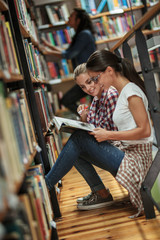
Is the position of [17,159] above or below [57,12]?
below

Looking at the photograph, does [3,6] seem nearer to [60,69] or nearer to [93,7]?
[60,69]

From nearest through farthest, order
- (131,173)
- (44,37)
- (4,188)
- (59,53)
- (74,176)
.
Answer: (4,188) < (131,173) < (74,176) < (59,53) < (44,37)

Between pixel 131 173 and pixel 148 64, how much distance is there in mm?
582

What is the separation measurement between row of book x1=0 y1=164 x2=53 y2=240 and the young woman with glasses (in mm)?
407

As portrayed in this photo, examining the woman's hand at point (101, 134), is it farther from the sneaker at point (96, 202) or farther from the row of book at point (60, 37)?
the row of book at point (60, 37)

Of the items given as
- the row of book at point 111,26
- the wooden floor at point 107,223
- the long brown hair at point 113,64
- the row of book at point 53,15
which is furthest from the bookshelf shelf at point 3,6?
the row of book at point 111,26

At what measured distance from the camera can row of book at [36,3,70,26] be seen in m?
4.01

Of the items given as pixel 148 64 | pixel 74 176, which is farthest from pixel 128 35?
pixel 74 176

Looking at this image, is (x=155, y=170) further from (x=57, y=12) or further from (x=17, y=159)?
(x=57, y=12)

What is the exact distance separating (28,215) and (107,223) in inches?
35.0

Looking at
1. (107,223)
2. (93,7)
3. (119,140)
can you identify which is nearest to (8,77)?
(119,140)

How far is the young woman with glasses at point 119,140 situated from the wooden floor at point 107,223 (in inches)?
4.9

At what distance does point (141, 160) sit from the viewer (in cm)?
165

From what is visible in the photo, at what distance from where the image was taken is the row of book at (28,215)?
0.79 m
